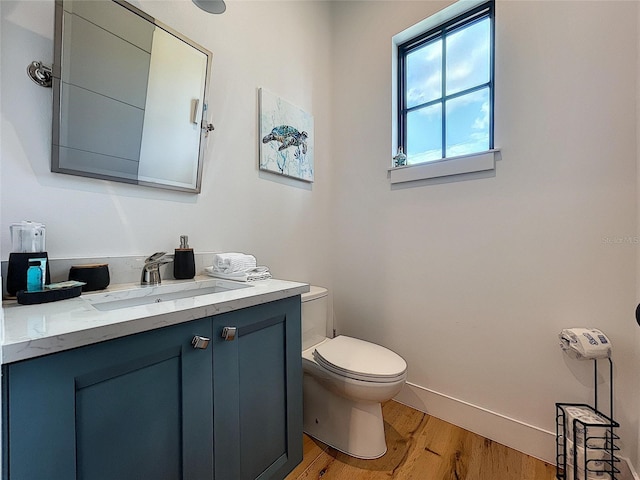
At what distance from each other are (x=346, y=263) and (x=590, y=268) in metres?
1.28

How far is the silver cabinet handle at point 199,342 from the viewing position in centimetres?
76

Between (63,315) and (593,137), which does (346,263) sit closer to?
(593,137)

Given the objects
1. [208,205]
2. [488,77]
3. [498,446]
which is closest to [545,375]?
[498,446]

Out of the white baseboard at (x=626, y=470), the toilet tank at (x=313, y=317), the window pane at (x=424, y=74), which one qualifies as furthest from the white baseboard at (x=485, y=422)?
the window pane at (x=424, y=74)

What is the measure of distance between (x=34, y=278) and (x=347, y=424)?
133 centimetres

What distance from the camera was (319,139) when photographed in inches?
79.5

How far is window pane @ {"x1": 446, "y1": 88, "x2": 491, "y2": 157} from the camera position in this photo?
5.08ft

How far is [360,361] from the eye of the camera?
1297 mm

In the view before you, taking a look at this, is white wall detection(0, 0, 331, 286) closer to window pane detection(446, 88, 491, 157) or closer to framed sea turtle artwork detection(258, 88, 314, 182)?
framed sea turtle artwork detection(258, 88, 314, 182)

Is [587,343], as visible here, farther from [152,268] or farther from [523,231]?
[152,268]

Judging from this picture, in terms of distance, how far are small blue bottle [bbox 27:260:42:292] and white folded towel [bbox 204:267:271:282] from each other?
0.58m

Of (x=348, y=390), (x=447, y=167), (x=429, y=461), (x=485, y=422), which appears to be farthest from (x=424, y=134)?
(x=429, y=461)

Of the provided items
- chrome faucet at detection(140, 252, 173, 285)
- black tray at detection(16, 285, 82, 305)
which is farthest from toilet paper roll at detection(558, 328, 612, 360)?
black tray at detection(16, 285, 82, 305)

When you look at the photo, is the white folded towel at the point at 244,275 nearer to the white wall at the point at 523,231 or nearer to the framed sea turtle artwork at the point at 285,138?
the framed sea turtle artwork at the point at 285,138
